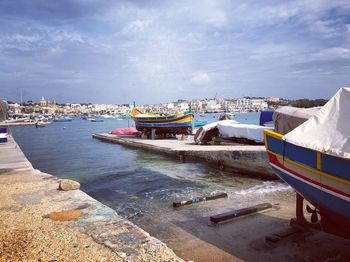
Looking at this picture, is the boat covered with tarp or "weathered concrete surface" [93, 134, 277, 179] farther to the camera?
"weathered concrete surface" [93, 134, 277, 179]

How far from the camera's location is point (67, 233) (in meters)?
5.97

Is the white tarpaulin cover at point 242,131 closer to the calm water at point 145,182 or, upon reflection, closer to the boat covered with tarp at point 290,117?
the calm water at point 145,182

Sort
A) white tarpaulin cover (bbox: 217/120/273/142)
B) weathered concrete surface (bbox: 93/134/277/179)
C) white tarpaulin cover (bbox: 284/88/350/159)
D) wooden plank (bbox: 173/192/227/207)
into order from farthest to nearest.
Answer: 1. white tarpaulin cover (bbox: 217/120/273/142)
2. weathered concrete surface (bbox: 93/134/277/179)
3. wooden plank (bbox: 173/192/227/207)
4. white tarpaulin cover (bbox: 284/88/350/159)

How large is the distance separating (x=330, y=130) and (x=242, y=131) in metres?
14.0

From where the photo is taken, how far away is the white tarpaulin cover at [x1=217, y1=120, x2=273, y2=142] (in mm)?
18391

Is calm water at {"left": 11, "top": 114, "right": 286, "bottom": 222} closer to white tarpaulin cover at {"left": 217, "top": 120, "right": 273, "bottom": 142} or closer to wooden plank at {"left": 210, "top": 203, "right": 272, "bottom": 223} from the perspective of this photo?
wooden plank at {"left": 210, "top": 203, "right": 272, "bottom": 223}

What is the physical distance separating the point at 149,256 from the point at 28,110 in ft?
644

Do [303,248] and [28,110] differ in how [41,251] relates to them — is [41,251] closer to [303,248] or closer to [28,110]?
[303,248]

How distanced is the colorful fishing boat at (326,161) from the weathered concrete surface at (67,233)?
118 inches

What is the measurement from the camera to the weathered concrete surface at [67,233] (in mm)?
5090

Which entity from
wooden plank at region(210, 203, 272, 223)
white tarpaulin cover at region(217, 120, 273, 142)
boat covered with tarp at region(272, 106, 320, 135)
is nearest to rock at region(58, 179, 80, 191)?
wooden plank at region(210, 203, 272, 223)

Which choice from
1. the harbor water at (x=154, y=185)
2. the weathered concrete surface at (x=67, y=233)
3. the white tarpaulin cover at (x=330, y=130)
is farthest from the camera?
the harbor water at (x=154, y=185)

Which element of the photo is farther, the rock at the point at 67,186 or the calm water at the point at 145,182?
the calm water at the point at 145,182

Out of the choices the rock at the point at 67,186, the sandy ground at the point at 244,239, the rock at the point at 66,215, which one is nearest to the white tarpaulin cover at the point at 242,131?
the sandy ground at the point at 244,239
